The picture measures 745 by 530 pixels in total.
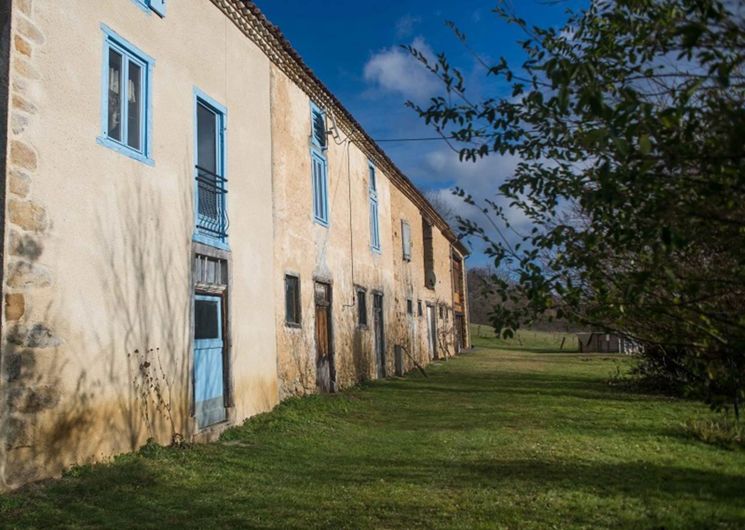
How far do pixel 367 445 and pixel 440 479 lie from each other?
6.70 ft

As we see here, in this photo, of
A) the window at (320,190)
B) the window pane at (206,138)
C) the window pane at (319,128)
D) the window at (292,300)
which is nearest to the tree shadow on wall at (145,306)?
the window pane at (206,138)

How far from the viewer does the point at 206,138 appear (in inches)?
361

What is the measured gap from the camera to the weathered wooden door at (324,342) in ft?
42.0

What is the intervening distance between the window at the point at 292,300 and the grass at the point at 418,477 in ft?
5.28

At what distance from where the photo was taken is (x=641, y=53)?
10.9ft

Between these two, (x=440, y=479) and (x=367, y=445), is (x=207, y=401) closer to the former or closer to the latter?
(x=367, y=445)

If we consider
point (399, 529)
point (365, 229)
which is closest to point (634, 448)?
point (399, 529)

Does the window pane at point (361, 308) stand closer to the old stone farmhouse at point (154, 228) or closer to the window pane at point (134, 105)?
the old stone farmhouse at point (154, 228)

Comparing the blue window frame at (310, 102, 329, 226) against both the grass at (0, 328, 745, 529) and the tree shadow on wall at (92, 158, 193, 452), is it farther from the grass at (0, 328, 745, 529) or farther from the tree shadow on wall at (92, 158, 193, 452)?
the tree shadow on wall at (92, 158, 193, 452)

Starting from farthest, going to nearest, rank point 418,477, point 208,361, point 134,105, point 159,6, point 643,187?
point 208,361, point 159,6, point 134,105, point 418,477, point 643,187

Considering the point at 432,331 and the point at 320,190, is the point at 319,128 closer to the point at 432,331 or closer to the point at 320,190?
the point at 320,190

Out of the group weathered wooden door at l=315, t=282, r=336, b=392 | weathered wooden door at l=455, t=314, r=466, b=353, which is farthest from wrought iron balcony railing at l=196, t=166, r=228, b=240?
weathered wooden door at l=455, t=314, r=466, b=353

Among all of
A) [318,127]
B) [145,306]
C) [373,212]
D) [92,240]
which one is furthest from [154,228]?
[373,212]

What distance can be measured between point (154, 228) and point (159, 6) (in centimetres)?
268
